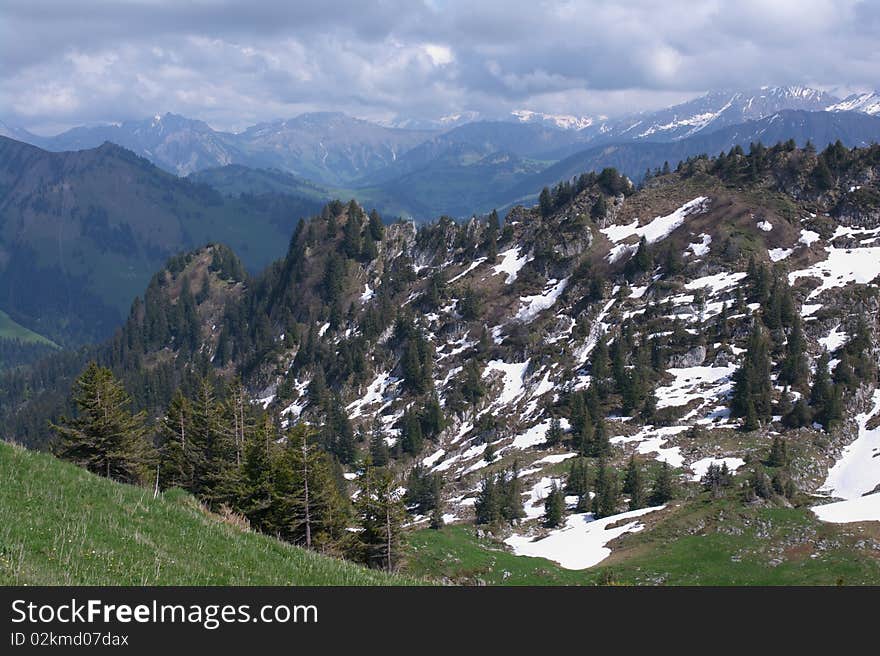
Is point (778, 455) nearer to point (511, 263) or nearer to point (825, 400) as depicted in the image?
point (825, 400)

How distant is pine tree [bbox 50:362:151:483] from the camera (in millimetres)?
44938

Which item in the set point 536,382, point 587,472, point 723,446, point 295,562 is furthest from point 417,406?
point 295,562

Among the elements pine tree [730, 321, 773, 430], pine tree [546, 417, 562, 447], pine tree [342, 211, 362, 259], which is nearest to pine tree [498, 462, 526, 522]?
pine tree [546, 417, 562, 447]

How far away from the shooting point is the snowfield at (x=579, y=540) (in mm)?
57031

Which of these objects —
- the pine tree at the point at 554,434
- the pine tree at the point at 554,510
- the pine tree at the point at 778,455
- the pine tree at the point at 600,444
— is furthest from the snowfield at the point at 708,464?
the pine tree at the point at 554,434

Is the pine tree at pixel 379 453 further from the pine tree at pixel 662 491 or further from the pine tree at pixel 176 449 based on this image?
the pine tree at pixel 176 449

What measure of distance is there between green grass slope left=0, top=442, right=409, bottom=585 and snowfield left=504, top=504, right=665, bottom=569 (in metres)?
40.8

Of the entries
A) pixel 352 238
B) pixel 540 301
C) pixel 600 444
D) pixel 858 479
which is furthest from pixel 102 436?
pixel 352 238

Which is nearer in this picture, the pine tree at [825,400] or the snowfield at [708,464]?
the snowfield at [708,464]

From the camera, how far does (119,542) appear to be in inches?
643

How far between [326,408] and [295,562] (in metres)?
110

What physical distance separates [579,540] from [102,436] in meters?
42.5

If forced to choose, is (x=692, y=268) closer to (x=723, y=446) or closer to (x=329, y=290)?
(x=723, y=446)

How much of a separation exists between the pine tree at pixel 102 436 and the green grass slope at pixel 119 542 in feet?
78.5
